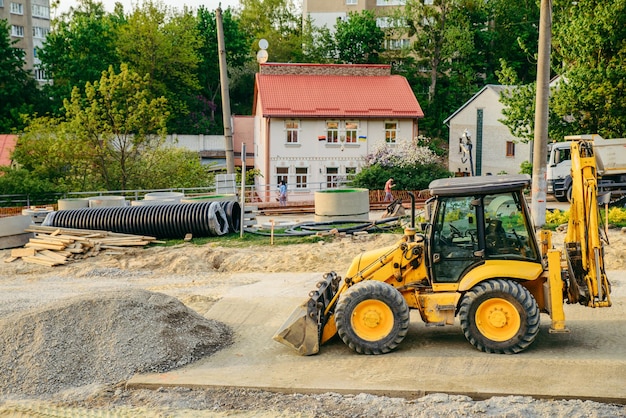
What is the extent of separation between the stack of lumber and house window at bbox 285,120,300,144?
23719 mm

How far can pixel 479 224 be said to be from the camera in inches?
467

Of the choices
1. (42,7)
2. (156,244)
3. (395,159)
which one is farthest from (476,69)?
(42,7)

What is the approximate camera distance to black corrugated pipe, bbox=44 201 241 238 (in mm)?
23906

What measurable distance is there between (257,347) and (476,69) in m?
53.6

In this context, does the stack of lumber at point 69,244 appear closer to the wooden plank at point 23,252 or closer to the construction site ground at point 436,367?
the wooden plank at point 23,252

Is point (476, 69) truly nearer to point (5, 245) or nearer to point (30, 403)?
point (5, 245)

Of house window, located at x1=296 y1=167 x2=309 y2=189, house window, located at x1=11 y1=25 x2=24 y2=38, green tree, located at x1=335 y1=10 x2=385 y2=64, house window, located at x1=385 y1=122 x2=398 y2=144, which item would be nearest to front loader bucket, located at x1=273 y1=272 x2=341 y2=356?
house window, located at x1=296 y1=167 x2=309 y2=189

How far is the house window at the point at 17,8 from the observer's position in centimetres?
7950

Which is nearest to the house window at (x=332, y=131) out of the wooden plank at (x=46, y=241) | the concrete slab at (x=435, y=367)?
the wooden plank at (x=46, y=241)

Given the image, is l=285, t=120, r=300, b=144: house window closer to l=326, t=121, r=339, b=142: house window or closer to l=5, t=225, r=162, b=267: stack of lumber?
l=326, t=121, r=339, b=142: house window

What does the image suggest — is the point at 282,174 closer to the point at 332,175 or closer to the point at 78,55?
the point at 332,175

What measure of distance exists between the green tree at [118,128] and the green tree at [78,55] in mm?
25070

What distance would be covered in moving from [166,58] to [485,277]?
2132 inches

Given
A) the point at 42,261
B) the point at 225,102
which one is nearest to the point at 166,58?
the point at 225,102
